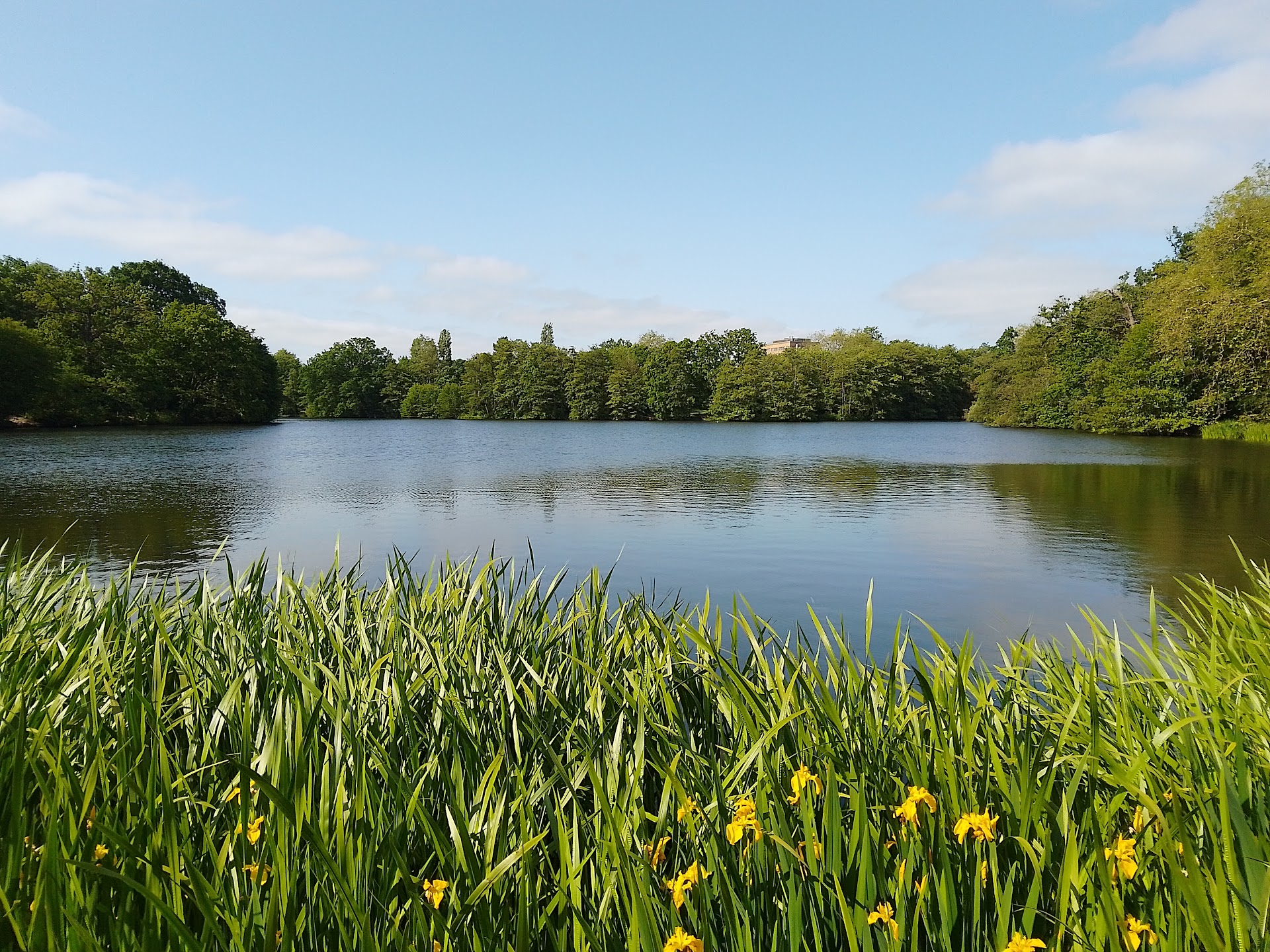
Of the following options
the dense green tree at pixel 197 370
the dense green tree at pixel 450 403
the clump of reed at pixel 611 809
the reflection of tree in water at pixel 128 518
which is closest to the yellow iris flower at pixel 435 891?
the clump of reed at pixel 611 809

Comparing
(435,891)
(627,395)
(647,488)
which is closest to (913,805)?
(435,891)

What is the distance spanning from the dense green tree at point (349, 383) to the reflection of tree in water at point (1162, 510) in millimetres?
72742

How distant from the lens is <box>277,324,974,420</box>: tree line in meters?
69.1

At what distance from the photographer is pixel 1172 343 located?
31.3 metres

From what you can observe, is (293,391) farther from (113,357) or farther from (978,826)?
(978,826)

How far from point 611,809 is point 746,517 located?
11138mm

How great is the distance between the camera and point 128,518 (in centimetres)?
1209

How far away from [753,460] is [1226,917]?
947 inches

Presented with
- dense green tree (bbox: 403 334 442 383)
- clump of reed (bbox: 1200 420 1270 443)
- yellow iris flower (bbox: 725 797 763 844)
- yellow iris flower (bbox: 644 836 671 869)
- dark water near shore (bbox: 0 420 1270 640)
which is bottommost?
dark water near shore (bbox: 0 420 1270 640)

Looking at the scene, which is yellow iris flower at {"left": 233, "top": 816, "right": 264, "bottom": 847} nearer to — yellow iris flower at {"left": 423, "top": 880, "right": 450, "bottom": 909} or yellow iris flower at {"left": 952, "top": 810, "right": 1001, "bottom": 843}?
yellow iris flower at {"left": 423, "top": 880, "right": 450, "bottom": 909}

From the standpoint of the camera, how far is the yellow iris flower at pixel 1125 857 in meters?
1.47

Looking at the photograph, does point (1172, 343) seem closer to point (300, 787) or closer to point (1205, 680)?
point (1205, 680)

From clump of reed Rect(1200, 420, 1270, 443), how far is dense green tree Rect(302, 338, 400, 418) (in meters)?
70.6

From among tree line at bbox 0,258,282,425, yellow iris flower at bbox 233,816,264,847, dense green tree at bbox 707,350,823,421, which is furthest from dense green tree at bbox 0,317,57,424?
dense green tree at bbox 707,350,823,421
